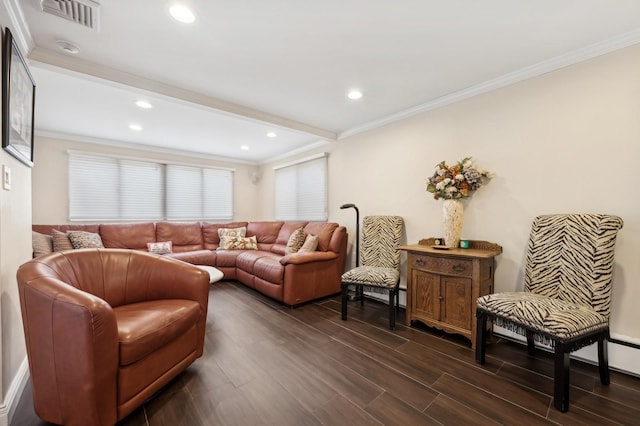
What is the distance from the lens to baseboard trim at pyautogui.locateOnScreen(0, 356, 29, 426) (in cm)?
134

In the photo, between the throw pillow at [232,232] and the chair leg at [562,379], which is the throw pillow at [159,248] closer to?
the throw pillow at [232,232]

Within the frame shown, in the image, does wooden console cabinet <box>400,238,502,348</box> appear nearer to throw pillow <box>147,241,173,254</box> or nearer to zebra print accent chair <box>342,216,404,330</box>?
zebra print accent chair <box>342,216,404,330</box>

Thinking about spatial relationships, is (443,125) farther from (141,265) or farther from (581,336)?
(141,265)

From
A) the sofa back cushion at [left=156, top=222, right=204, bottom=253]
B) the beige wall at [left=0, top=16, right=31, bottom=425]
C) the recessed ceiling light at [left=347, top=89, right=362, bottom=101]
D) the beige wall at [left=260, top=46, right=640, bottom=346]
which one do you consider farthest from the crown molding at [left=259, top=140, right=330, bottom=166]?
the beige wall at [left=0, top=16, right=31, bottom=425]

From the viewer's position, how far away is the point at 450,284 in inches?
93.2

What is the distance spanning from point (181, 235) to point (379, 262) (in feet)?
11.8

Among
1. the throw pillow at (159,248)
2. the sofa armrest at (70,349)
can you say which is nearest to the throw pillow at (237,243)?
the throw pillow at (159,248)

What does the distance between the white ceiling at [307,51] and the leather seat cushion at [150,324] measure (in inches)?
73.2

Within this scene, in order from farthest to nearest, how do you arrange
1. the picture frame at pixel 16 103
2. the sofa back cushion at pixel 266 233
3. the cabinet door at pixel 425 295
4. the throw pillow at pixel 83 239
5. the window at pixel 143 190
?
the sofa back cushion at pixel 266 233
the window at pixel 143 190
the throw pillow at pixel 83 239
the cabinet door at pixel 425 295
the picture frame at pixel 16 103

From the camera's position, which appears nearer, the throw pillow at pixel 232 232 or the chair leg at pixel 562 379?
the chair leg at pixel 562 379

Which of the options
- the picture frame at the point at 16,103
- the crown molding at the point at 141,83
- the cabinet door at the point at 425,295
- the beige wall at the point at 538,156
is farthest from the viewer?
the cabinet door at the point at 425,295

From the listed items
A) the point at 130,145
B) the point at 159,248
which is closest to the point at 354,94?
the point at 159,248

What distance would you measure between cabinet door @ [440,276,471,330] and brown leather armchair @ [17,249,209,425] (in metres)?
2.06

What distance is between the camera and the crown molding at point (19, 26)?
5.03 ft
